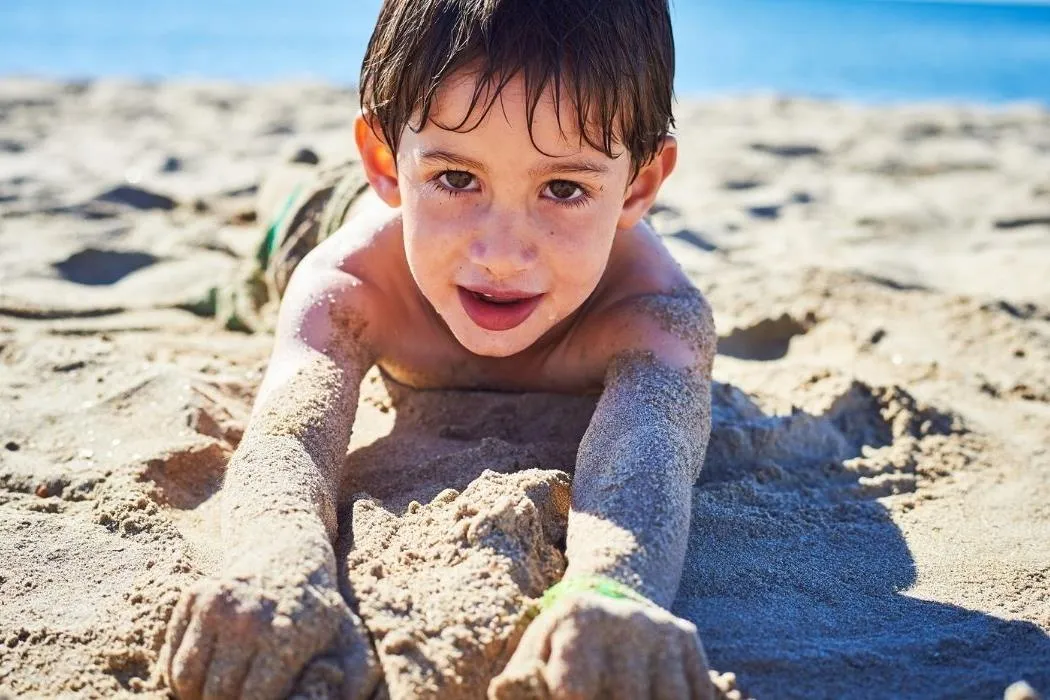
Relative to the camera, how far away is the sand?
172cm

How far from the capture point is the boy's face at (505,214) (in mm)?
2045

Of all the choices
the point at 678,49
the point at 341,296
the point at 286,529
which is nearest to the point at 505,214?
the point at 341,296

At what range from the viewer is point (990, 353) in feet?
11.1

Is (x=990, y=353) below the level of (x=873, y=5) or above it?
below

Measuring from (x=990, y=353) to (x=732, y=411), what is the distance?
3.82ft

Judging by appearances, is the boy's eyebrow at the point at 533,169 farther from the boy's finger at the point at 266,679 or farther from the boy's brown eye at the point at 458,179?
the boy's finger at the point at 266,679

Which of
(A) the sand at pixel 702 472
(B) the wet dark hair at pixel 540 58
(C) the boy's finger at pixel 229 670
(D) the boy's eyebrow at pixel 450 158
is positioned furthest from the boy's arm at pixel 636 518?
(D) the boy's eyebrow at pixel 450 158

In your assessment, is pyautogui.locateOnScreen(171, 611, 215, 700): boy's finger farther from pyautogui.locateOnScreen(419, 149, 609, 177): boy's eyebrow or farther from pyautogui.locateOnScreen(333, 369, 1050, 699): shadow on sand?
pyautogui.locateOnScreen(419, 149, 609, 177): boy's eyebrow

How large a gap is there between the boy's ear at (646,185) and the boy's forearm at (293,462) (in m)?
0.75

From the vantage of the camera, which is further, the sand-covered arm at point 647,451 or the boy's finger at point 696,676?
the sand-covered arm at point 647,451

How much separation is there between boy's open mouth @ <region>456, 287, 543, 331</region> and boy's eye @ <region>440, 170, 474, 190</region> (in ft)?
0.73

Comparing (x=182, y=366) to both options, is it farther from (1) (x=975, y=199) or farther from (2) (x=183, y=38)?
(2) (x=183, y=38)

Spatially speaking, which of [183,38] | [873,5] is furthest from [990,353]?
[873,5]

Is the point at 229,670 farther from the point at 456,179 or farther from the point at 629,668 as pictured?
the point at 456,179
